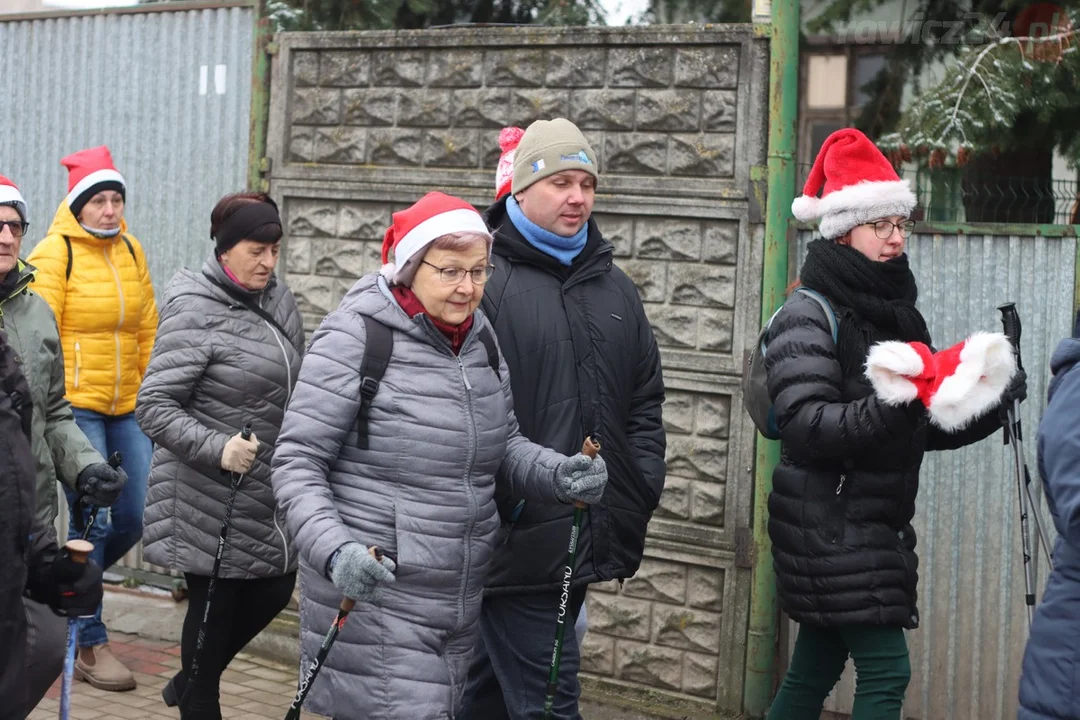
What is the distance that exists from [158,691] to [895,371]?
3.90 meters

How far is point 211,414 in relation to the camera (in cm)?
554

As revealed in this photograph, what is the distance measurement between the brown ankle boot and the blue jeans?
43 mm

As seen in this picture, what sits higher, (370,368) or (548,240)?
(548,240)

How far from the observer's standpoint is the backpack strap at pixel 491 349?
4.43 m

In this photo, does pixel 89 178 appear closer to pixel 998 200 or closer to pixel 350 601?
pixel 350 601

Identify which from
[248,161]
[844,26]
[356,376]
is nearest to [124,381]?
[248,161]

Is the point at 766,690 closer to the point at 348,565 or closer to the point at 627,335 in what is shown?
the point at 627,335

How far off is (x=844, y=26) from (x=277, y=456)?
549 cm

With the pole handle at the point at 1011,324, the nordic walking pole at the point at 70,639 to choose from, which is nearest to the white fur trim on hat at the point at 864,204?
the pole handle at the point at 1011,324

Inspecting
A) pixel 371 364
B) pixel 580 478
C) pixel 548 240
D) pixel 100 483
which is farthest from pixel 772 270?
pixel 100 483

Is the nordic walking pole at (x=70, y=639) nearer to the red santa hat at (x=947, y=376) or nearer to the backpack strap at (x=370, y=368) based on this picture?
the backpack strap at (x=370, y=368)

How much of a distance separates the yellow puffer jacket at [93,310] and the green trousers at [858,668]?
3170 millimetres

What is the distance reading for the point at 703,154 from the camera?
6.37 metres

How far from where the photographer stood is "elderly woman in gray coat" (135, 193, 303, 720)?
5.45 meters
